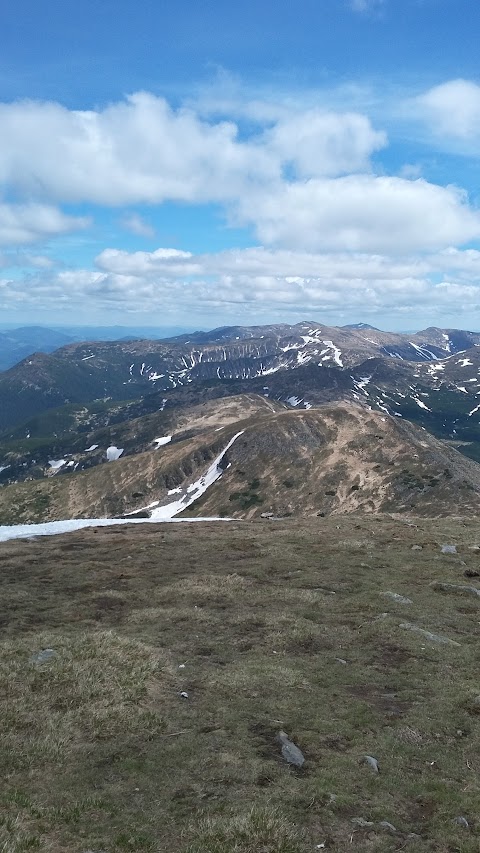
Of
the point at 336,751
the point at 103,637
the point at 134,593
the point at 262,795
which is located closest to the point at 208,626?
the point at 103,637

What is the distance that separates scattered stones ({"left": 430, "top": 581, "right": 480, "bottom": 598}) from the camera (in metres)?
32.9

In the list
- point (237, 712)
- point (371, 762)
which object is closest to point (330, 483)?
point (237, 712)

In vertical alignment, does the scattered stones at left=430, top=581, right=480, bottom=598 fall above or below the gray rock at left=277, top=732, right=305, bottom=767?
below

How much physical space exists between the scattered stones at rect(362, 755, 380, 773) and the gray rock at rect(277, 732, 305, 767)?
1789 millimetres

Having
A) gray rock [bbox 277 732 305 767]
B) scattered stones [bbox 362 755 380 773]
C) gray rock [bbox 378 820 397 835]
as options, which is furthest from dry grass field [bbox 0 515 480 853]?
gray rock [bbox 277 732 305 767]

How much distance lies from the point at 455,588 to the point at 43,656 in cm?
2498

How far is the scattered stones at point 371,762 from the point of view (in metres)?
14.8

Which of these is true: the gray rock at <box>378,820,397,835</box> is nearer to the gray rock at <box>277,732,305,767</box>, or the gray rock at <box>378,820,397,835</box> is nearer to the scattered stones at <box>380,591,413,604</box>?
the gray rock at <box>277,732,305,767</box>

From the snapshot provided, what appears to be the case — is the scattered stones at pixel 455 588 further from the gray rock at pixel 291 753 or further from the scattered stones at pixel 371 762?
the gray rock at pixel 291 753

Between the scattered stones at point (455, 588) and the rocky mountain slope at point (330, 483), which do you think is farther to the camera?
the rocky mountain slope at point (330, 483)

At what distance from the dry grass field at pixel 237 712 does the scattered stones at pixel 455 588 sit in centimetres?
27

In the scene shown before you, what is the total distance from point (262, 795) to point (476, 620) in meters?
19.8

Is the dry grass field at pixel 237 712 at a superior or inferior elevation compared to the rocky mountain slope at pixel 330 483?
superior

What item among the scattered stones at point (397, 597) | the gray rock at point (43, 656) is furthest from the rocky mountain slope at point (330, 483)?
Answer: the gray rock at point (43, 656)
